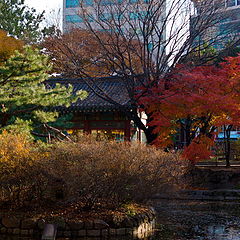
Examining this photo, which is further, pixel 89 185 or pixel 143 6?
pixel 143 6

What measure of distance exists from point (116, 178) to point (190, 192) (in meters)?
10.0

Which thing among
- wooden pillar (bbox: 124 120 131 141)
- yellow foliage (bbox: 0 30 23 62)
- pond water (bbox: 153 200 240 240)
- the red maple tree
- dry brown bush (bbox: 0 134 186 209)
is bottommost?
pond water (bbox: 153 200 240 240)

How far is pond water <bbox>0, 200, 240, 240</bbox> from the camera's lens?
11.6 metres

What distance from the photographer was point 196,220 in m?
14.1

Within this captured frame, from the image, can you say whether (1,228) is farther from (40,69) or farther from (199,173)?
(199,173)

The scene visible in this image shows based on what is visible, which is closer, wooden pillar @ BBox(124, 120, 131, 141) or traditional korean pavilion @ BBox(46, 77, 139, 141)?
traditional korean pavilion @ BBox(46, 77, 139, 141)

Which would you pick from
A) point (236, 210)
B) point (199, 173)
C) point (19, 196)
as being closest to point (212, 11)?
point (199, 173)

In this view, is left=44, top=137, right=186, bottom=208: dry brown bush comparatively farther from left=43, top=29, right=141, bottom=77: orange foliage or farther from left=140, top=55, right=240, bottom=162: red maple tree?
left=43, top=29, right=141, bottom=77: orange foliage

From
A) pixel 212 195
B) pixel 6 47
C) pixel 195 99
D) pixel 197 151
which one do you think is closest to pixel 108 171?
pixel 195 99

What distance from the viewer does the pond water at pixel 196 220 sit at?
455 inches

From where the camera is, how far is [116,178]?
11.9 meters

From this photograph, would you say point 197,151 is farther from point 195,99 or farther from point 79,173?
point 79,173

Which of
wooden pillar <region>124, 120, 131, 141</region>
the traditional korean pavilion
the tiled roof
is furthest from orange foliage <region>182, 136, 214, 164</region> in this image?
wooden pillar <region>124, 120, 131, 141</region>

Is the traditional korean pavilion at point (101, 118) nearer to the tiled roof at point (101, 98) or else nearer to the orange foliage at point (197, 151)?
the tiled roof at point (101, 98)
